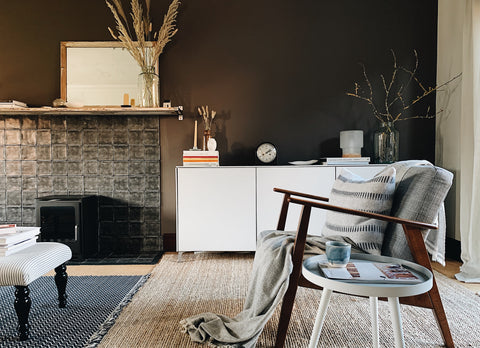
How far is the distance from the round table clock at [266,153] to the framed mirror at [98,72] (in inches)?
53.2

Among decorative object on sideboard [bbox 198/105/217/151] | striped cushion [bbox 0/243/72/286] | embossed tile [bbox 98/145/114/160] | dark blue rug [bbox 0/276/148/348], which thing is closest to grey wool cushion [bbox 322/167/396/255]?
dark blue rug [bbox 0/276/148/348]

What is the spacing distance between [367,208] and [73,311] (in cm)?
175

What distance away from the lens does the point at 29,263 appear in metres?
1.68

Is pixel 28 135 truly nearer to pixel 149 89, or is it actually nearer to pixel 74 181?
pixel 74 181

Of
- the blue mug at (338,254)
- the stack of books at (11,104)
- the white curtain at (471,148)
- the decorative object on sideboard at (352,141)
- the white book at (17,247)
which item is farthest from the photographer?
the decorative object on sideboard at (352,141)

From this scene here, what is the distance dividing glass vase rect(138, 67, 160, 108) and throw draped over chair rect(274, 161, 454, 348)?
2.29m

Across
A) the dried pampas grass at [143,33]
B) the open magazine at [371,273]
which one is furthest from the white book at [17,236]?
the dried pampas grass at [143,33]

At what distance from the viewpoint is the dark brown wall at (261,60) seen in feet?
11.7

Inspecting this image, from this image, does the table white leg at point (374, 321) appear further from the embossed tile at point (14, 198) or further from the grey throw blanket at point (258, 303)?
the embossed tile at point (14, 198)

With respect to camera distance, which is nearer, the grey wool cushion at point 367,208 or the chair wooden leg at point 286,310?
the chair wooden leg at point 286,310

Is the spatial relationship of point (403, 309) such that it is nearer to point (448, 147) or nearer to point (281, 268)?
point (281, 268)

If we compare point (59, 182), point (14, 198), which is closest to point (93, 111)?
point (59, 182)

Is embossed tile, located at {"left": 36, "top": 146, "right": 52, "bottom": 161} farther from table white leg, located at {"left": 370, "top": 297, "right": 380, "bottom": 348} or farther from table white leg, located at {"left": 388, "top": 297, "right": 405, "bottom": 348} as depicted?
table white leg, located at {"left": 388, "top": 297, "right": 405, "bottom": 348}

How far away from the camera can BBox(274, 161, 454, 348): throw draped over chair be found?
1454 millimetres
